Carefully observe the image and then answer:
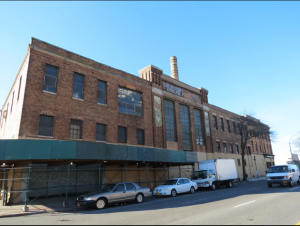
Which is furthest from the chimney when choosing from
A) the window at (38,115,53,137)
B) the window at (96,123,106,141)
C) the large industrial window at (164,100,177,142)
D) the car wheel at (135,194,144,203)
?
the car wheel at (135,194,144,203)

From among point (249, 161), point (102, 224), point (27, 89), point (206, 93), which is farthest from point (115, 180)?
point (249, 161)

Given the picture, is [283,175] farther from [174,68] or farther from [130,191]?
[174,68]

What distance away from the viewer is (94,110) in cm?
1970

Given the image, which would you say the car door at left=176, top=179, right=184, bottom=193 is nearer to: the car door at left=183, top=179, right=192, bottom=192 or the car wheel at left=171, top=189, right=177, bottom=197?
the car wheel at left=171, top=189, right=177, bottom=197

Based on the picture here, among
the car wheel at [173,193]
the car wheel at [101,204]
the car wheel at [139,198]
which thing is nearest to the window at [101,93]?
the car wheel at [139,198]

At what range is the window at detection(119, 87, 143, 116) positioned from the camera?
2267 cm

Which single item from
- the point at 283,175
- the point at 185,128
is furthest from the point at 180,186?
the point at 185,128

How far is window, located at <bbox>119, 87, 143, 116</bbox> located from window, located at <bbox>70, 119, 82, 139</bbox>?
196 inches

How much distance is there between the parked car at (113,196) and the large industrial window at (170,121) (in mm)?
12646

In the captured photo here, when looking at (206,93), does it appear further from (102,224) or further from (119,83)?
(102,224)

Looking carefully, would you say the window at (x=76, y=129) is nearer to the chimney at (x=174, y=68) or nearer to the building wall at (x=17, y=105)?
the building wall at (x=17, y=105)

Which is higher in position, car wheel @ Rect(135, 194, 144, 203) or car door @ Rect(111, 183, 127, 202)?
car door @ Rect(111, 183, 127, 202)

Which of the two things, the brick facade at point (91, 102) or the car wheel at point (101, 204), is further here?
the brick facade at point (91, 102)

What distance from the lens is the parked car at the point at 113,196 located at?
39.3ft
